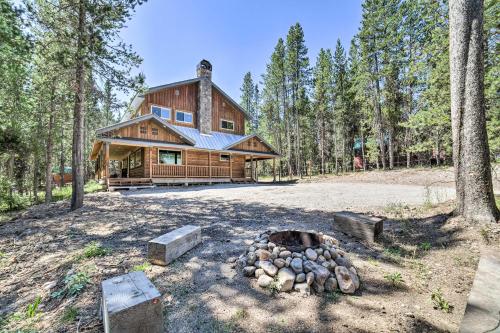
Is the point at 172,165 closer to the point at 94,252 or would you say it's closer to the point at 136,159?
the point at 136,159

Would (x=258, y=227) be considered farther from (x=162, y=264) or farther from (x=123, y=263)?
(x=123, y=263)

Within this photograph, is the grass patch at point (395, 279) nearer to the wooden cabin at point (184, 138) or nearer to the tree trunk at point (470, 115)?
the tree trunk at point (470, 115)

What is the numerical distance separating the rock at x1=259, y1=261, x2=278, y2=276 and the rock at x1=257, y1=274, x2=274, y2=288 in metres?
0.06

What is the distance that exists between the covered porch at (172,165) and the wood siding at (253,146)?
442 millimetres

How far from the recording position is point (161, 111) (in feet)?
59.6

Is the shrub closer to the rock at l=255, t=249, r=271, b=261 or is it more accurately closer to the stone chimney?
the rock at l=255, t=249, r=271, b=261

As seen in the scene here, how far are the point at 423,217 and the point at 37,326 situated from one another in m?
6.71

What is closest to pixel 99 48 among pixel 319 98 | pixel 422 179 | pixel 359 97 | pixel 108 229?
pixel 108 229

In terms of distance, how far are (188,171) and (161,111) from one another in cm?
547

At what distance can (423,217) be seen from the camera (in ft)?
16.8

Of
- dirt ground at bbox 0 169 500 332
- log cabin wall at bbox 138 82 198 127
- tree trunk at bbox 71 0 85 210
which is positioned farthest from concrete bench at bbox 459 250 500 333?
log cabin wall at bbox 138 82 198 127

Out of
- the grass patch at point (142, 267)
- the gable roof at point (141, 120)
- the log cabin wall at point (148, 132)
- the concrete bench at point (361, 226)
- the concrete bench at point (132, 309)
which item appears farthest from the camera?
A: the log cabin wall at point (148, 132)

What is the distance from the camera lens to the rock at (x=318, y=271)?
2.57 metres

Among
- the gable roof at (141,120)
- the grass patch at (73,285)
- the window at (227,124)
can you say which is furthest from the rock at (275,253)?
the window at (227,124)
